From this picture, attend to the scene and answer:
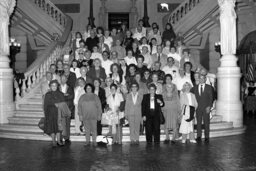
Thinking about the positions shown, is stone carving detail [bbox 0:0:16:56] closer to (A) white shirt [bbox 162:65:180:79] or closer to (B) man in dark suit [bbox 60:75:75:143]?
(B) man in dark suit [bbox 60:75:75:143]

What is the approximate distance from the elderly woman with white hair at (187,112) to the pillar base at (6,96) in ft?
17.3

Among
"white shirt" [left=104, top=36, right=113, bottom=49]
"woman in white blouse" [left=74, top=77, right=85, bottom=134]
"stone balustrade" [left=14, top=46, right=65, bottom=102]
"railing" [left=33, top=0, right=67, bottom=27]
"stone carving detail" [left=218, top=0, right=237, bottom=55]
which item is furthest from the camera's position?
"railing" [left=33, top=0, right=67, bottom=27]

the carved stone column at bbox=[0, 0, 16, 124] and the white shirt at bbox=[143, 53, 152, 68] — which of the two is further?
the white shirt at bbox=[143, 53, 152, 68]

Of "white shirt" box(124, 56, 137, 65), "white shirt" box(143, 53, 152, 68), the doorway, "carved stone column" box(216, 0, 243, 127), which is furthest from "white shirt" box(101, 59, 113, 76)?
the doorway

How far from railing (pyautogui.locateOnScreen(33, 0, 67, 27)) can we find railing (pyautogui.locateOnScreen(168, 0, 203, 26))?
17.3ft

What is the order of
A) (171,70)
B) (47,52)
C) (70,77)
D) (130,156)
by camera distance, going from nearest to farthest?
1. (130,156)
2. (70,77)
3. (171,70)
4. (47,52)

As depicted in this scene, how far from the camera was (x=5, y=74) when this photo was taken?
12.8 metres

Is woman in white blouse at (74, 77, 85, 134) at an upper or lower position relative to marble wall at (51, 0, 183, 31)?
lower

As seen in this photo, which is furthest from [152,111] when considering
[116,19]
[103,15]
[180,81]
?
[116,19]

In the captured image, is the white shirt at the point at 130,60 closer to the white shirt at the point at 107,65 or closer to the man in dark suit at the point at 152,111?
the white shirt at the point at 107,65

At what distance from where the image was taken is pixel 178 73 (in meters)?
12.1

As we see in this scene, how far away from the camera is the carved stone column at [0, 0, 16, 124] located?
41.6 feet

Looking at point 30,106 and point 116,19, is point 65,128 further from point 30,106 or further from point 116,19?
point 116,19

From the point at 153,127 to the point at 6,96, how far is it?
4.84 m
